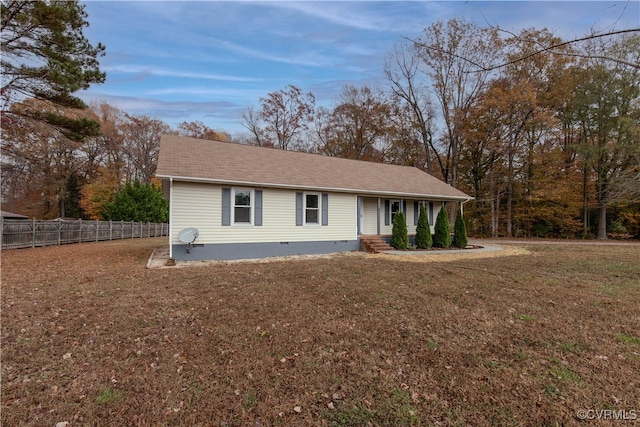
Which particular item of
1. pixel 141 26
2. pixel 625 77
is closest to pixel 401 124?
pixel 625 77

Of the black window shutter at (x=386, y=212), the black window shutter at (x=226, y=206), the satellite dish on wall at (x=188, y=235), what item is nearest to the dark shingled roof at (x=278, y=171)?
the black window shutter at (x=226, y=206)

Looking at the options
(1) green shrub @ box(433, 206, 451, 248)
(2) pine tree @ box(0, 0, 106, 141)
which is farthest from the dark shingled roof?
(2) pine tree @ box(0, 0, 106, 141)

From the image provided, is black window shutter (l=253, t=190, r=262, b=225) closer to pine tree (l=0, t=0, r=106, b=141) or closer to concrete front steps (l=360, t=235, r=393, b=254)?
concrete front steps (l=360, t=235, r=393, b=254)

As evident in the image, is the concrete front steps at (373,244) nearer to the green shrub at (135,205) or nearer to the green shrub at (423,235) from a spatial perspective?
the green shrub at (423,235)

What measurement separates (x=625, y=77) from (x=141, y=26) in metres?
27.7

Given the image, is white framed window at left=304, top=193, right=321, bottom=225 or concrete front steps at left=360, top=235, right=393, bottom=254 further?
concrete front steps at left=360, top=235, right=393, bottom=254

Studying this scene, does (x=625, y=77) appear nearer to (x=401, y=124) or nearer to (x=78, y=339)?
(x=401, y=124)

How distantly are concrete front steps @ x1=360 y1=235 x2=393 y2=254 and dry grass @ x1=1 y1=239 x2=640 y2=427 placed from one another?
19.6 ft

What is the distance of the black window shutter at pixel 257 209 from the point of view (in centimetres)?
1089

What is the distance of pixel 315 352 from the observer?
3471 millimetres

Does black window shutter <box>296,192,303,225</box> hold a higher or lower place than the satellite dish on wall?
higher

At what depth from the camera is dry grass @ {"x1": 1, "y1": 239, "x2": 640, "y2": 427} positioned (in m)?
2.51

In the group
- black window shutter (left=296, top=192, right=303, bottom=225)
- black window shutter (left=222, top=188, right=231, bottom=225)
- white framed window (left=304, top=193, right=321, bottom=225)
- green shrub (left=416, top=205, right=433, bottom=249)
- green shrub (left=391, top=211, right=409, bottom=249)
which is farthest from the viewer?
green shrub (left=416, top=205, right=433, bottom=249)

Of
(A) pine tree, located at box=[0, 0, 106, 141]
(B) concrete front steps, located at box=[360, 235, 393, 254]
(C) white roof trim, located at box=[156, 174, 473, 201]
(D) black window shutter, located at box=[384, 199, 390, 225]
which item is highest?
(A) pine tree, located at box=[0, 0, 106, 141]
